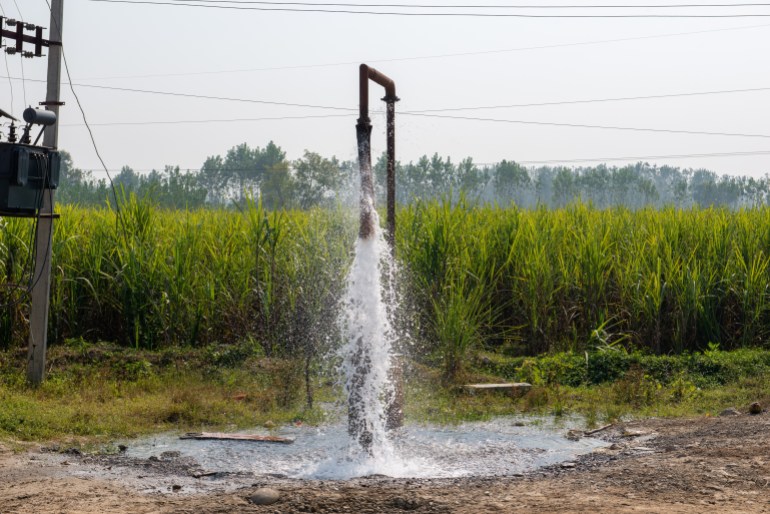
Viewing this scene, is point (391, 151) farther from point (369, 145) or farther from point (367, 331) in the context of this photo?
point (367, 331)

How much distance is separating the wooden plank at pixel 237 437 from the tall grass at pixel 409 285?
2966mm

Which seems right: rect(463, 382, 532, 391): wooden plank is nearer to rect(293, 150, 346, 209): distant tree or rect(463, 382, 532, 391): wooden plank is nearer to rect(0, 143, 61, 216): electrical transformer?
rect(0, 143, 61, 216): electrical transformer

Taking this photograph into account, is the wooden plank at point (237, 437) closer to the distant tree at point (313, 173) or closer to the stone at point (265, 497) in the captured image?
the stone at point (265, 497)

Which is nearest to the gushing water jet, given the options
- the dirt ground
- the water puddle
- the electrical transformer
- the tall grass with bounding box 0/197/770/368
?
the water puddle

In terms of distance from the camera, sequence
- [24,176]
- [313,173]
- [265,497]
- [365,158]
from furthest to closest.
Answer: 1. [313,173]
2. [24,176]
3. [365,158]
4. [265,497]

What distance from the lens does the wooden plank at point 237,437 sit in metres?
7.62

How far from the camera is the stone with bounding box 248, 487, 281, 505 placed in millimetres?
5312

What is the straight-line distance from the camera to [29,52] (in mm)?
9984

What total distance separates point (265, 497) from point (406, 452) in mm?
2007

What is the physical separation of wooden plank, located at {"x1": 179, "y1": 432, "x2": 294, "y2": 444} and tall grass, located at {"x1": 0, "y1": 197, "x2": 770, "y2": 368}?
297cm

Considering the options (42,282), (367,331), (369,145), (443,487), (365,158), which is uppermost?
(369,145)

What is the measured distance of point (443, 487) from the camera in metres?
5.79

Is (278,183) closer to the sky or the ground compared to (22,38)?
closer to the sky

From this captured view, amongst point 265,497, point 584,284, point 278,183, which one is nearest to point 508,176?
point 278,183
